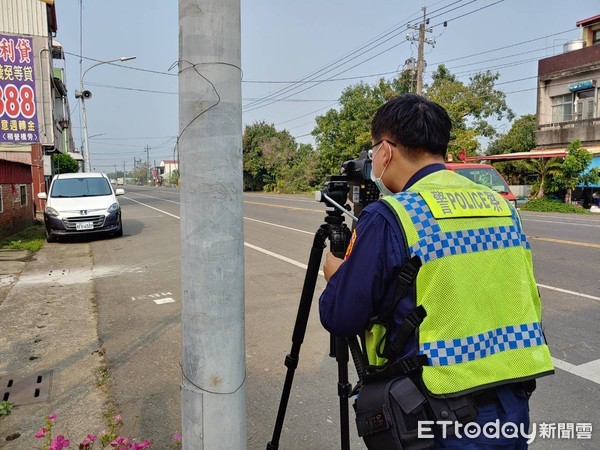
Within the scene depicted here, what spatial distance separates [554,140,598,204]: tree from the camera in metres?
19.6

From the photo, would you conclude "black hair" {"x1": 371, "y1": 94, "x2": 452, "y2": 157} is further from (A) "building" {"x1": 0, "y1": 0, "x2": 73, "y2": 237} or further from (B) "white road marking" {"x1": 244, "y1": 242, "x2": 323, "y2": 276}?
(A) "building" {"x1": 0, "y1": 0, "x2": 73, "y2": 237}

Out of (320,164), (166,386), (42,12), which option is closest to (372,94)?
(320,164)

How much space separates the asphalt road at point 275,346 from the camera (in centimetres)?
301

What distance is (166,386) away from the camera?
353 cm

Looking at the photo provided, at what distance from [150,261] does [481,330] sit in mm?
7907

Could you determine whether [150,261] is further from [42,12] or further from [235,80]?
[42,12]

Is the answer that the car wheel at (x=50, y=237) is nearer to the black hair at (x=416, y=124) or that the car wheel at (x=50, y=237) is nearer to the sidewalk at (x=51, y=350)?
the sidewalk at (x=51, y=350)

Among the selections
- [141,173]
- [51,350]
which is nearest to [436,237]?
[51,350]

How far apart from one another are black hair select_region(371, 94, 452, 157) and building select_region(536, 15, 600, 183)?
25.9 meters

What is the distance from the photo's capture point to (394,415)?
134 cm

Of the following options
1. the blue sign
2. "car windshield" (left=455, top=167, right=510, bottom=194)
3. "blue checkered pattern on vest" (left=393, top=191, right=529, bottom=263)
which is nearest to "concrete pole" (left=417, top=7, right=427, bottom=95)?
the blue sign

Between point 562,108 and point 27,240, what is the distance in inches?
1077

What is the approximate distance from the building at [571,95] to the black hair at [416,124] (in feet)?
84.9

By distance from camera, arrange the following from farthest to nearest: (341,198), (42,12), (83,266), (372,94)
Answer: (372,94)
(42,12)
(83,266)
(341,198)
